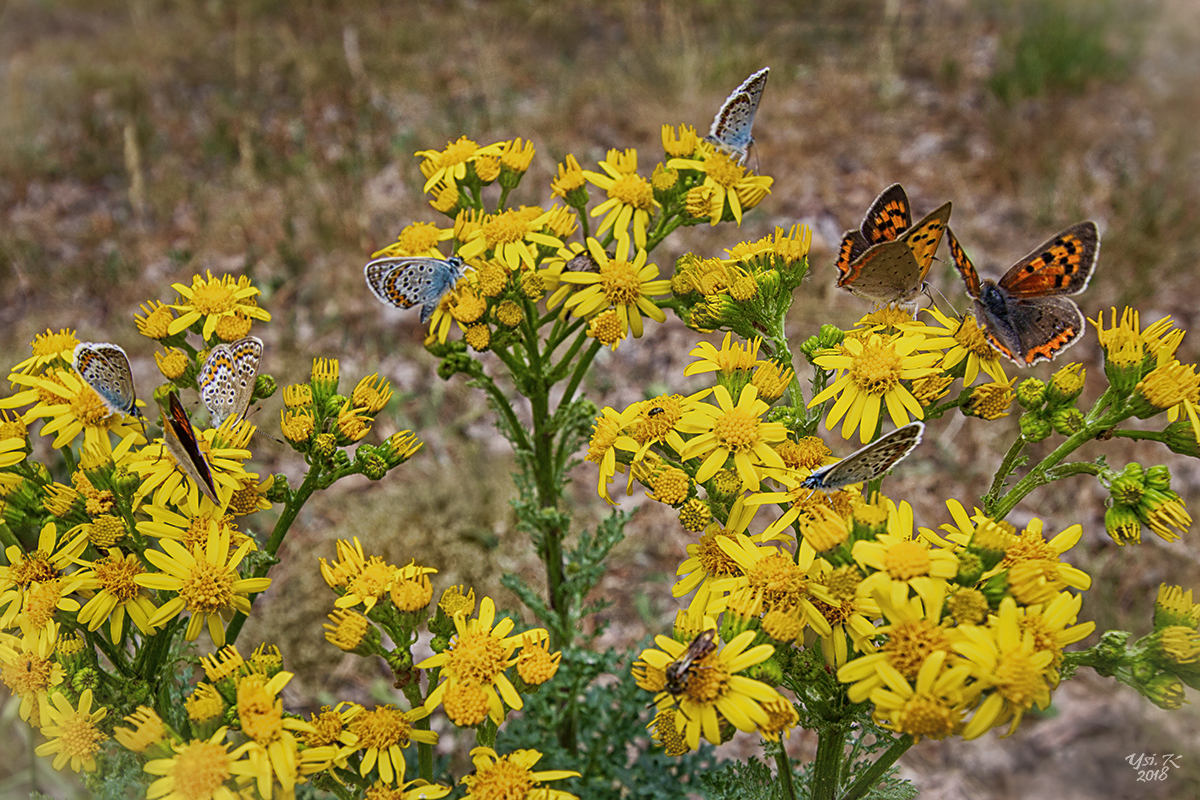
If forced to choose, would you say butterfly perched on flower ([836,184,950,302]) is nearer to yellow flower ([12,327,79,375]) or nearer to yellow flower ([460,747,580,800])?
yellow flower ([460,747,580,800])

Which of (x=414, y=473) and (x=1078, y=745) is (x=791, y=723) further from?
(x=414, y=473)

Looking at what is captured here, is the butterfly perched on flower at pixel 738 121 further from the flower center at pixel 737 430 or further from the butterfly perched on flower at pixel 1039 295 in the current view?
the flower center at pixel 737 430

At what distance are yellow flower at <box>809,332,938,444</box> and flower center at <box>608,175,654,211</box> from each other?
0.91m

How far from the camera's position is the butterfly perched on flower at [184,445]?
6.23ft

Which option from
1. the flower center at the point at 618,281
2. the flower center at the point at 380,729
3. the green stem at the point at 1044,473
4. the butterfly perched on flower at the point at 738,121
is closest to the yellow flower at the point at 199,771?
the flower center at the point at 380,729

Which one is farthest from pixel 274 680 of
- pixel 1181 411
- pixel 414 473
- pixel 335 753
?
pixel 414 473

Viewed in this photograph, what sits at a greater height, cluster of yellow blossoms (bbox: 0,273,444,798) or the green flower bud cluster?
the green flower bud cluster

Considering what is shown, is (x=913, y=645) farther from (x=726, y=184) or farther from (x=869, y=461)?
(x=726, y=184)

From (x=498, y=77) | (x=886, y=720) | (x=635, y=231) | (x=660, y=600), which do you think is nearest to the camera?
(x=886, y=720)

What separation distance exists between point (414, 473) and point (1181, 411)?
13.9ft

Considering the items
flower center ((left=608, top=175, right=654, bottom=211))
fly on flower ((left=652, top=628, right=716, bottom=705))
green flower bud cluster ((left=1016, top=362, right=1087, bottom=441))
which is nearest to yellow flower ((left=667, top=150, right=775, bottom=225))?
flower center ((left=608, top=175, right=654, bottom=211))

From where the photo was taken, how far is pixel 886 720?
5.42ft

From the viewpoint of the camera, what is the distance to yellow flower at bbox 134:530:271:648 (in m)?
2.01

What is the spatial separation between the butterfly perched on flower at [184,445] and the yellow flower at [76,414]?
1.03ft
